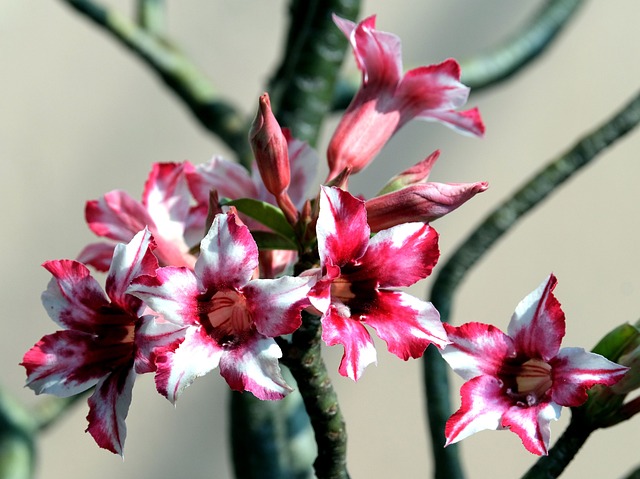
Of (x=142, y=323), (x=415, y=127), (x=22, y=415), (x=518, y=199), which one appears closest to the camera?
(x=142, y=323)

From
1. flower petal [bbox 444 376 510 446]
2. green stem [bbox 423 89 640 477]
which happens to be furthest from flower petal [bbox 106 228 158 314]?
green stem [bbox 423 89 640 477]

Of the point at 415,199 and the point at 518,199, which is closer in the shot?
the point at 415,199

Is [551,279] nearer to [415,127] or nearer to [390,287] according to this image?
[390,287]

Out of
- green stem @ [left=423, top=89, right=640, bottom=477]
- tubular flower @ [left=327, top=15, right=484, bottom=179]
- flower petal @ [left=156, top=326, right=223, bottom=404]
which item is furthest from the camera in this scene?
green stem @ [left=423, top=89, right=640, bottom=477]

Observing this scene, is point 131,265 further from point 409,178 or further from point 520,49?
point 520,49

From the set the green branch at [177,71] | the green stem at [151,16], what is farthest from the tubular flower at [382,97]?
Result: the green stem at [151,16]

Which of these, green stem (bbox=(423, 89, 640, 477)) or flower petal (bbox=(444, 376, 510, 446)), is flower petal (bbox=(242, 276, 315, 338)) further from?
green stem (bbox=(423, 89, 640, 477))

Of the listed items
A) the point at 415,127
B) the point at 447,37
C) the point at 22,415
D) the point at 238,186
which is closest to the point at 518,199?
the point at 238,186
